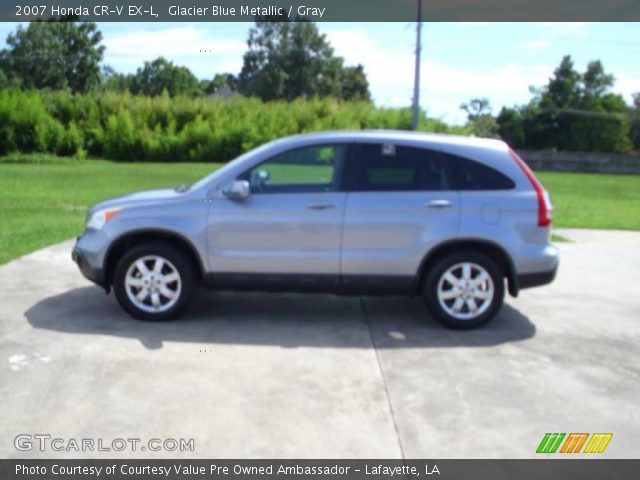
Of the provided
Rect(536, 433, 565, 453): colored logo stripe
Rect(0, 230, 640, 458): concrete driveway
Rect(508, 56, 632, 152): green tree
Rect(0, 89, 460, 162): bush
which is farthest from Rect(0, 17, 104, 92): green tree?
Rect(536, 433, 565, 453): colored logo stripe

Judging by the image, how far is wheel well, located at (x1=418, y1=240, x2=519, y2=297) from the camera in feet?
19.6

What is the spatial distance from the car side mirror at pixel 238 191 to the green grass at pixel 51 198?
12.7ft

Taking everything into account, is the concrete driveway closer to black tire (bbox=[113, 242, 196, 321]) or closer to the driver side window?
black tire (bbox=[113, 242, 196, 321])

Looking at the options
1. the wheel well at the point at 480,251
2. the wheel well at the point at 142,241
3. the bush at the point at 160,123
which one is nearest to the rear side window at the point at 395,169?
the wheel well at the point at 480,251

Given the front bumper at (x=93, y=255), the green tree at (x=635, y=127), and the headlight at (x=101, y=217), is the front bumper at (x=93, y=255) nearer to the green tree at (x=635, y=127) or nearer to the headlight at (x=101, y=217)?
the headlight at (x=101, y=217)

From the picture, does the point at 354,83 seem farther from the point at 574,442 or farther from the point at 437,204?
the point at 574,442

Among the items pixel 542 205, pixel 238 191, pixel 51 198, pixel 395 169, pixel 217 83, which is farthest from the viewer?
pixel 217 83

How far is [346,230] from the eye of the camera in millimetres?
5891

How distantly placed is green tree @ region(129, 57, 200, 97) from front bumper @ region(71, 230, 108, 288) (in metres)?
65.3

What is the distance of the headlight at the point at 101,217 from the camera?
6059 mm

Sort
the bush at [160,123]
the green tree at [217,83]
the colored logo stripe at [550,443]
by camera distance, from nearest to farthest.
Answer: the colored logo stripe at [550,443] < the bush at [160,123] < the green tree at [217,83]

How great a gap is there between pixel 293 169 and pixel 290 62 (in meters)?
64.1

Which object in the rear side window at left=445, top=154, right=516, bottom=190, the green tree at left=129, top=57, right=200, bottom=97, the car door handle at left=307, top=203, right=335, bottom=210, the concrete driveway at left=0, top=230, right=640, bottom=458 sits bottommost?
the concrete driveway at left=0, top=230, right=640, bottom=458
